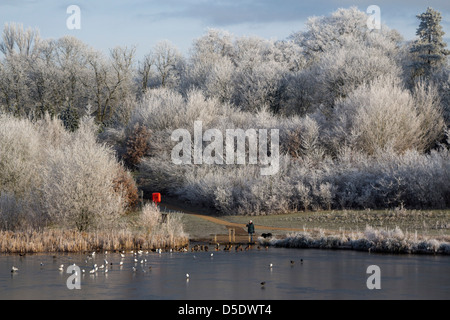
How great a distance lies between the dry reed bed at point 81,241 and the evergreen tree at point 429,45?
4444 centimetres

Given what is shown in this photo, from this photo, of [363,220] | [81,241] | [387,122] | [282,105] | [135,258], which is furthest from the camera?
[282,105]

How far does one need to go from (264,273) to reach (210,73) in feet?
188

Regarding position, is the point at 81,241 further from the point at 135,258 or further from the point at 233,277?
the point at 233,277

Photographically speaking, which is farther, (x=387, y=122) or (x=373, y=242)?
(x=387, y=122)

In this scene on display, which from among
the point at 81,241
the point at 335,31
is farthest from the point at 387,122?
the point at 335,31

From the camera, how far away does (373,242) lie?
29.3 meters

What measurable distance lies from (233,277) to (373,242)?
29.3 ft

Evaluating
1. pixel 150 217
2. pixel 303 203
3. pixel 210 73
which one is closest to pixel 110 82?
pixel 210 73

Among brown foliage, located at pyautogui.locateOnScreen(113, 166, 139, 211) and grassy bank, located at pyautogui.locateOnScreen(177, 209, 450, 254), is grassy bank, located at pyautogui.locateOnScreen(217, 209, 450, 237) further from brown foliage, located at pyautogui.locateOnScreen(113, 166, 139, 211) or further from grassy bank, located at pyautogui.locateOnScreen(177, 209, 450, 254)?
brown foliage, located at pyautogui.locateOnScreen(113, 166, 139, 211)

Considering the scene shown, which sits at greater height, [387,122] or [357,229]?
[387,122]

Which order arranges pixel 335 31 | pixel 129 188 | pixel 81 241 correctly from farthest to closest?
pixel 335 31 → pixel 129 188 → pixel 81 241

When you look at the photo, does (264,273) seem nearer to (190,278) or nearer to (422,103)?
(190,278)

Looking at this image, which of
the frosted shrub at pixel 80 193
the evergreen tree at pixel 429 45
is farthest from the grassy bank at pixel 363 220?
the evergreen tree at pixel 429 45

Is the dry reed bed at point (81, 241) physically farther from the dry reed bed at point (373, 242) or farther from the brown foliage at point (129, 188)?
the brown foliage at point (129, 188)
